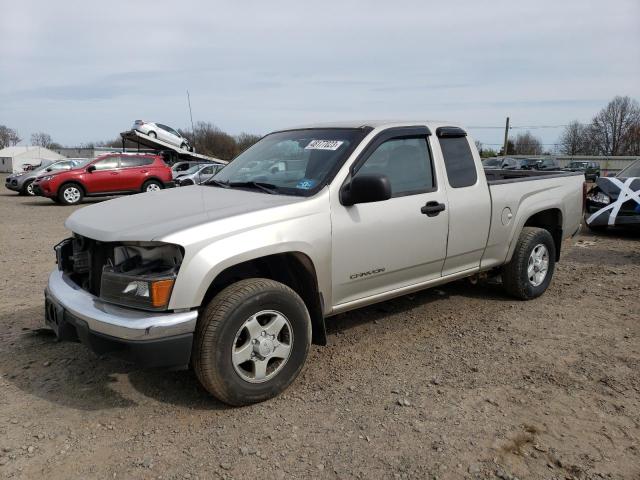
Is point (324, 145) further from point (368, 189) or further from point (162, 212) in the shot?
point (162, 212)

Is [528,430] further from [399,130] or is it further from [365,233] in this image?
[399,130]

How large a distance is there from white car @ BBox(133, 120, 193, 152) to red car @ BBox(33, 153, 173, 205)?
9.61 m

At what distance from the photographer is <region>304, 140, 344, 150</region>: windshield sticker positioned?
3793mm

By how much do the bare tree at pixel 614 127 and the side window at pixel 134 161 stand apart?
70.6m

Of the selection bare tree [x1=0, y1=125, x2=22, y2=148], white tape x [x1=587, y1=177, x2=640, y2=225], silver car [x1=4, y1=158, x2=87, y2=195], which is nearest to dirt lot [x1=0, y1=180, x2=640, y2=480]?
white tape x [x1=587, y1=177, x2=640, y2=225]

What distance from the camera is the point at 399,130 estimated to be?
4.02 meters

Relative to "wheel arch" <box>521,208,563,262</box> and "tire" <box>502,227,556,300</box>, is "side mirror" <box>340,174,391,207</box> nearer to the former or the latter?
"tire" <box>502,227,556,300</box>

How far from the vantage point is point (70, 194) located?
16516mm

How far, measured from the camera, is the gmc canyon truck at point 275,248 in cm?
284

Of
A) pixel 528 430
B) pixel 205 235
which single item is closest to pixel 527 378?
pixel 528 430

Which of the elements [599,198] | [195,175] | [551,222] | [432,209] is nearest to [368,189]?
[432,209]

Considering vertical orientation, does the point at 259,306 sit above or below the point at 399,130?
below

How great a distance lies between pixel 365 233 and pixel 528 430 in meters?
1.57

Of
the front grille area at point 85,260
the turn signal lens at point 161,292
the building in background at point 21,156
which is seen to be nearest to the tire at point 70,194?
the front grille area at point 85,260
